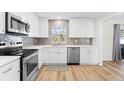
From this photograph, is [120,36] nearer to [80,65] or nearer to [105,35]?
[105,35]

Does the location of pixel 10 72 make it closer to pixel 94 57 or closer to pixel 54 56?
pixel 54 56

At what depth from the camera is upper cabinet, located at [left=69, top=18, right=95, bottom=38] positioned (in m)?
6.24

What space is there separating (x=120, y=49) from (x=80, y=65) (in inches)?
98.6

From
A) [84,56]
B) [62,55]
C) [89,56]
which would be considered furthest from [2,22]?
[89,56]

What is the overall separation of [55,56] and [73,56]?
777 millimetres

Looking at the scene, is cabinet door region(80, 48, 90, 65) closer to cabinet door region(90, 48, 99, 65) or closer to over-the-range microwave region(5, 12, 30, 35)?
cabinet door region(90, 48, 99, 65)

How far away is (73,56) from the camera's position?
19.5 ft

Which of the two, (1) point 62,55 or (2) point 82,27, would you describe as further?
(2) point 82,27

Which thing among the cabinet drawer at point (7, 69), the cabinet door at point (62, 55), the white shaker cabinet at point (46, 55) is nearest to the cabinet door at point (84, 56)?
the cabinet door at point (62, 55)

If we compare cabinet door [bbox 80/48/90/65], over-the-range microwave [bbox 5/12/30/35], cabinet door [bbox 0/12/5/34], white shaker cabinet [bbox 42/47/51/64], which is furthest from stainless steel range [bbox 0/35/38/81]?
cabinet door [bbox 80/48/90/65]
